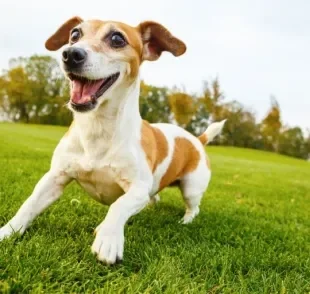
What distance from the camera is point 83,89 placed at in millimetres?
3332

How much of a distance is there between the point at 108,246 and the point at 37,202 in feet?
2.98

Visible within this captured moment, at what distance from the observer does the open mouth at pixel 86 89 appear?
3261mm

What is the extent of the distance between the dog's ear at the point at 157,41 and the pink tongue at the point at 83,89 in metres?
0.88

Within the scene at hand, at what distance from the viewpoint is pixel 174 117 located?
46562 millimetres

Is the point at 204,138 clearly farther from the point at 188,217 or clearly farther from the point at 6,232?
the point at 6,232

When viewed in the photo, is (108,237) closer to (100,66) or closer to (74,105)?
(74,105)

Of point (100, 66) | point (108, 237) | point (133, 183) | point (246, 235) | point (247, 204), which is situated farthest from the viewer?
point (247, 204)

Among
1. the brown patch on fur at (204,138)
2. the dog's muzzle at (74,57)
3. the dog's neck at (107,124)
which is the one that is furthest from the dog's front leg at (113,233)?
the brown patch on fur at (204,138)

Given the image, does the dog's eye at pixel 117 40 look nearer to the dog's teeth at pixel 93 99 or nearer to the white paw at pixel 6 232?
the dog's teeth at pixel 93 99

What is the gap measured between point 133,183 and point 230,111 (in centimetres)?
4883

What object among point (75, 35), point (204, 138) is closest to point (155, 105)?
point (204, 138)

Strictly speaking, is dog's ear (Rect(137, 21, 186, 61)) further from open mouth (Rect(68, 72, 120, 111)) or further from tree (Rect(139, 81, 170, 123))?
tree (Rect(139, 81, 170, 123))

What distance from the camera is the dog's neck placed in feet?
11.7

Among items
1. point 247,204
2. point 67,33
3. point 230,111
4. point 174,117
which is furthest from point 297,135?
point 67,33
